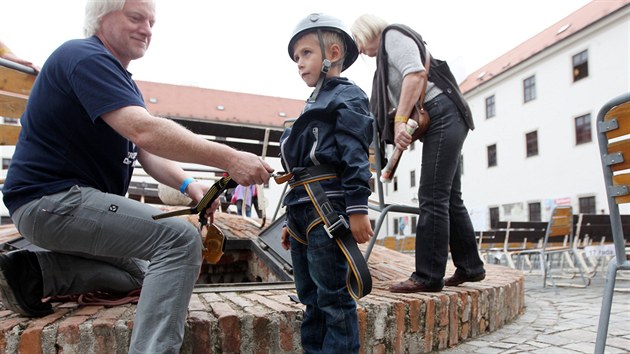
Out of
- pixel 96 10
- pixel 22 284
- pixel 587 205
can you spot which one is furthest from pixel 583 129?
pixel 22 284

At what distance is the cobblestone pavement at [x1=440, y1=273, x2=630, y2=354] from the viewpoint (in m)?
2.50

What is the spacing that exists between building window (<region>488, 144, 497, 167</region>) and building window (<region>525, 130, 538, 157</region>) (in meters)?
2.80

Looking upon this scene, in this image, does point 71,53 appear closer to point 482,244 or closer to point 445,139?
point 445,139

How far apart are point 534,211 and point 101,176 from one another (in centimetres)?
2577

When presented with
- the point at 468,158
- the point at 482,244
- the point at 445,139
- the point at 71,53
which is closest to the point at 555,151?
the point at 468,158

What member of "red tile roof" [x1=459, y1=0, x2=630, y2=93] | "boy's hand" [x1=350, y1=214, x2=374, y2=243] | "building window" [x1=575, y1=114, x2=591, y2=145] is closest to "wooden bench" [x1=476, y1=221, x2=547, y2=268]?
"boy's hand" [x1=350, y1=214, x2=374, y2=243]

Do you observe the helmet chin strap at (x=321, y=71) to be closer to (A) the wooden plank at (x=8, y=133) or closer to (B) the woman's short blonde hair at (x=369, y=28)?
(B) the woman's short blonde hair at (x=369, y=28)

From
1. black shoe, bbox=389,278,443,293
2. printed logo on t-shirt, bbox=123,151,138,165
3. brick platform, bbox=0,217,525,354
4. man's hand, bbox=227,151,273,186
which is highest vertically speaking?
printed logo on t-shirt, bbox=123,151,138,165

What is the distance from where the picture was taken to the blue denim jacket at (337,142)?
1.80 metres

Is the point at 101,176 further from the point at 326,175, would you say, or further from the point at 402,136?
the point at 402,136

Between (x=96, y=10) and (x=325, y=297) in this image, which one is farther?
(x=96, y=10)

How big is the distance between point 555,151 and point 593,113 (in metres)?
2.72

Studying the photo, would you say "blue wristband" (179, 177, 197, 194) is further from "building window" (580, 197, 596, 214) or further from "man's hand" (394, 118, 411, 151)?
"building window" (580, 197, 596, 214)

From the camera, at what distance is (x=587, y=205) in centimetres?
2133
